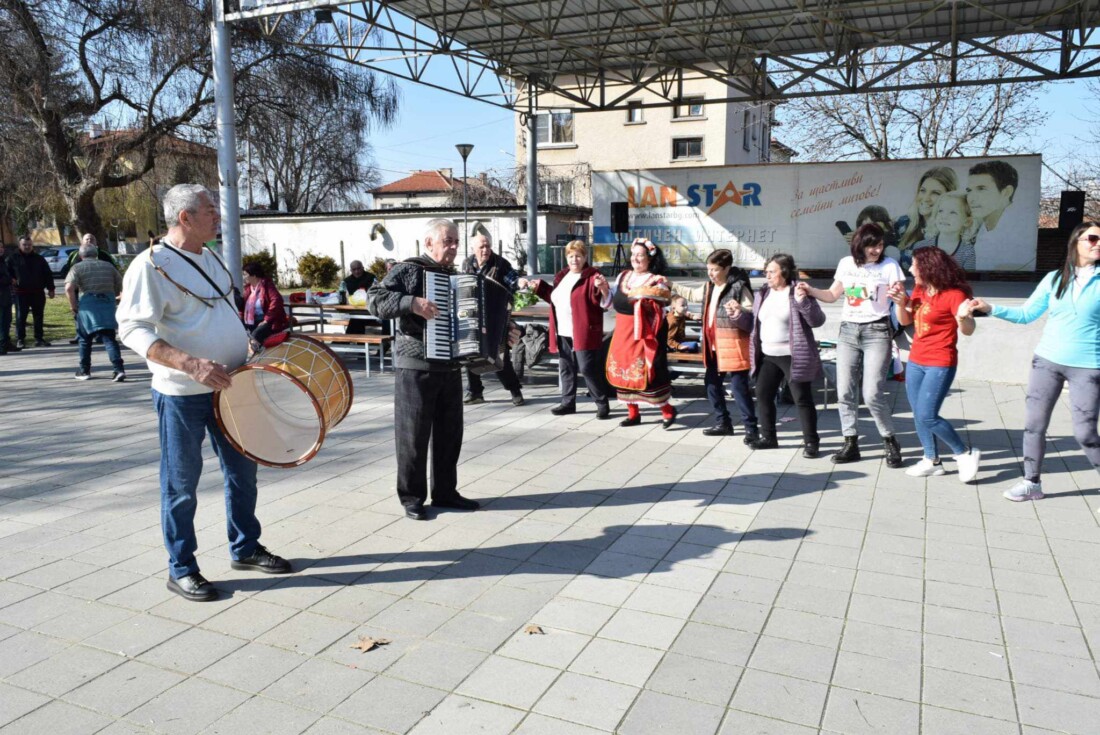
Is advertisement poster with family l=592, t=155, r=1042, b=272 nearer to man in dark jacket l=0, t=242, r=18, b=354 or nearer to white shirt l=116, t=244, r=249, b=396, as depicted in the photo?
man in dark jacket l=0, t=242, r=18, b=354

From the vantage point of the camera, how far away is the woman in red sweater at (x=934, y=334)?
5.61 metres

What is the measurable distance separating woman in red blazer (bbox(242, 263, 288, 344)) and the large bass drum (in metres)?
5.23

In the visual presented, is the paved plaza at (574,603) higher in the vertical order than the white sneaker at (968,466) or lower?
lower

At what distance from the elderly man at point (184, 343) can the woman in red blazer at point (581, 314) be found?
401 centimetres

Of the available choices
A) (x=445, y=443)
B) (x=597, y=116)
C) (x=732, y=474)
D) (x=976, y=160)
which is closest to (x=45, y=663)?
(x=445, y=443)

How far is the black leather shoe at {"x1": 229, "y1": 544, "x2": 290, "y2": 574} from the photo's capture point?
4207 millimetres

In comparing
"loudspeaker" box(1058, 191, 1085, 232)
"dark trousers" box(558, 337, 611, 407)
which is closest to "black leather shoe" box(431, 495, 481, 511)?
"dark trousers" box(558, 337, 611, 407)

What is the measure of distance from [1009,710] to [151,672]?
129 inches

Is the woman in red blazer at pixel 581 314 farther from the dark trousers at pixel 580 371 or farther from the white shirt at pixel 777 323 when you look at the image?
the white shirt at pixel 777 323

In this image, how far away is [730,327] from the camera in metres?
6.92

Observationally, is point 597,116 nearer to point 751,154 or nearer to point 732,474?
point 751,154

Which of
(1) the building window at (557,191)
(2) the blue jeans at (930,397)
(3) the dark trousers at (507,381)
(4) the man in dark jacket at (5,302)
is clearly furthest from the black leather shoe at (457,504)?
(1) the building window at (557,191)

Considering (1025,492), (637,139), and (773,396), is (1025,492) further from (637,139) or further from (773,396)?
(637,139)

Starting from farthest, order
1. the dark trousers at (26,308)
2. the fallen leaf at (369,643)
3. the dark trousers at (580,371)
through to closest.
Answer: the dark trousers at (26,308)
the dark trousers at (580,371)
the fallen leaf at (369,643)
